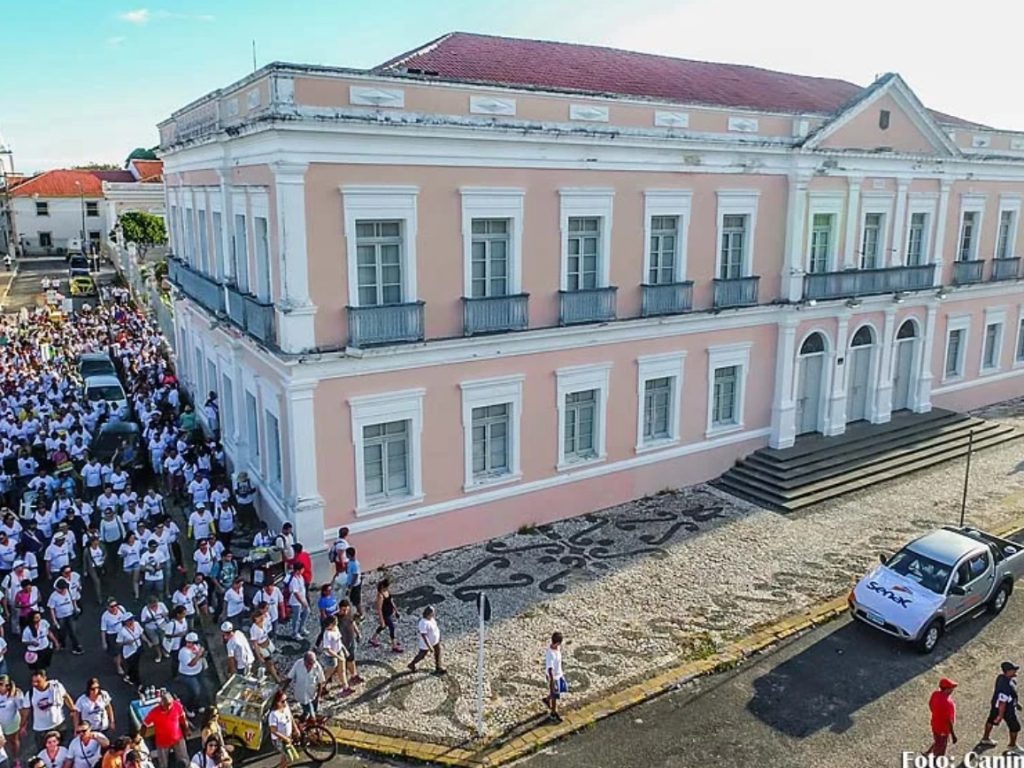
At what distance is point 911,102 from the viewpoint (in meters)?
22.2

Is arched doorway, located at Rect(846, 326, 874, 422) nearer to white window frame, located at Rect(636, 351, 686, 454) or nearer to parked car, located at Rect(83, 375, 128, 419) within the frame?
white window frame, located at Rect(636, 351, 686, 454)

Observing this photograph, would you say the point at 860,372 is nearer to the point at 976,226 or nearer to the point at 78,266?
the point at 976,226

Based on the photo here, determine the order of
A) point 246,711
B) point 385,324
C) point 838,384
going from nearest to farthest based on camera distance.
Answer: point 246,711
point 385,324
point 838,384

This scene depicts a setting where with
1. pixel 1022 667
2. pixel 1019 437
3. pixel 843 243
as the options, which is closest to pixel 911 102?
pixel 843 243

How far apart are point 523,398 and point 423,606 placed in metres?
4.83

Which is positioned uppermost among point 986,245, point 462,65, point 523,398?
point 462,65

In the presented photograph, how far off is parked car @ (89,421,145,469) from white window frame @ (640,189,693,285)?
1286cm

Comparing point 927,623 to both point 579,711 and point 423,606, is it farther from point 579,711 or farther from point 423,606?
point 423,606

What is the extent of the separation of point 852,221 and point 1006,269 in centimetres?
868

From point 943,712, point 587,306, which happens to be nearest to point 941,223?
point 587,306

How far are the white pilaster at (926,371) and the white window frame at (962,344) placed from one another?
115cm

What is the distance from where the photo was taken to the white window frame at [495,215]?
53.4 ft

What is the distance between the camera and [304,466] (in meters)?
15.3

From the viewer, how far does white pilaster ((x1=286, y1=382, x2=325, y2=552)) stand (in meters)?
15.0
